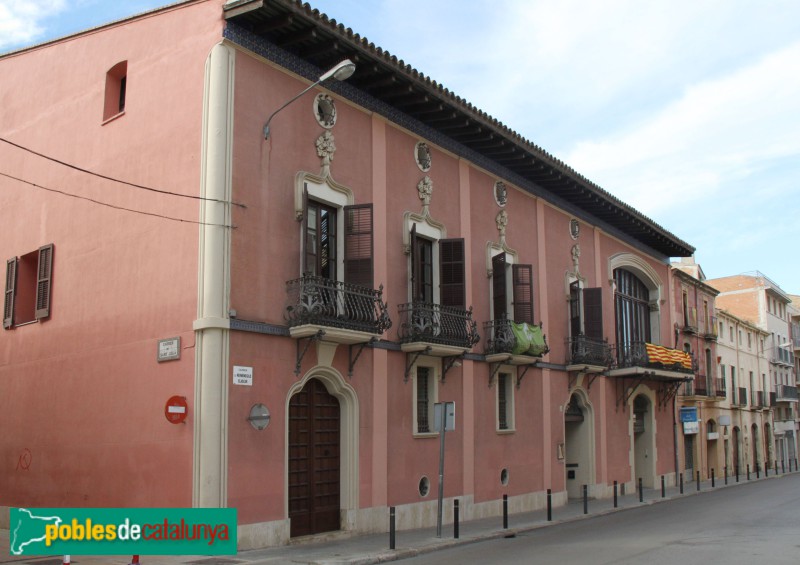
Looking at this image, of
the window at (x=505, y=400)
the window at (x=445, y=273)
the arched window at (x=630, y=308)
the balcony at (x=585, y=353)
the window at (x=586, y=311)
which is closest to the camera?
the window at (x=445, y=273)

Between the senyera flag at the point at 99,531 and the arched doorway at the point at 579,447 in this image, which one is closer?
the senyera flag at the point at 99,531

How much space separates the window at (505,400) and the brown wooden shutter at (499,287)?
170cm

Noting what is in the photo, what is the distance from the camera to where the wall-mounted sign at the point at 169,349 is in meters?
14.3

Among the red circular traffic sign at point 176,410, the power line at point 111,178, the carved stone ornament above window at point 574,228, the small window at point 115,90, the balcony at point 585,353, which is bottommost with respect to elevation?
the red circular traffic sign at point 176,410

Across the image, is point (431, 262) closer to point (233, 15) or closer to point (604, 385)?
point (233, 15)

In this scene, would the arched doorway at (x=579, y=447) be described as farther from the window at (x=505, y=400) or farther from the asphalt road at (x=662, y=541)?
the window at (x=505, y=400)

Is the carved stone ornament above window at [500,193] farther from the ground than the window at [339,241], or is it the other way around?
the carved stone ornament above window at [500,193]

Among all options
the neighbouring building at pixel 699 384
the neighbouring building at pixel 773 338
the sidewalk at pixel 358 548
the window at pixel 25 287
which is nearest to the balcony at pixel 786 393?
the neighbouring building at pixel 773 338

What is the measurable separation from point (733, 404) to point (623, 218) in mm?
20015

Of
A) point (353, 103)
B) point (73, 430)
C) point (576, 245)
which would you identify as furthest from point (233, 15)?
point (576, 245)

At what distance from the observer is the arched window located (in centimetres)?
2981

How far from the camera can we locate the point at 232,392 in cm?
1403

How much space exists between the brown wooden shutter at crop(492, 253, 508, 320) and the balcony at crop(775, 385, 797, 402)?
4174 cm

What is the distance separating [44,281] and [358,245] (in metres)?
7.07
